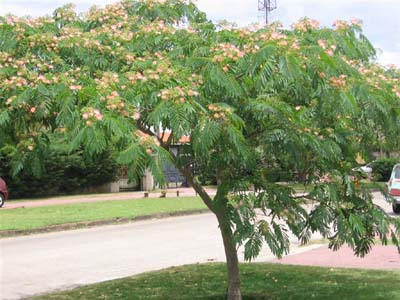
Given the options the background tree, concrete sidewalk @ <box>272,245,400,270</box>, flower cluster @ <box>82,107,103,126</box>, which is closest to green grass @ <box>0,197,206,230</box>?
concrete sidewalk @ <box>272,245,400,270</box>

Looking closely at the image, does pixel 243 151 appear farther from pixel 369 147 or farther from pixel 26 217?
pixel 26 217

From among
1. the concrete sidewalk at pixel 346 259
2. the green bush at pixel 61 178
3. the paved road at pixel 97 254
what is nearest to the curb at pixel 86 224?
the paved road at pixel 97 254

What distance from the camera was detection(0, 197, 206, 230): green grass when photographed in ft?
59.6

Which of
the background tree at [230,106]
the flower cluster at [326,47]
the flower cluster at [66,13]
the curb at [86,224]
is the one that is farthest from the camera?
the curb at [86,224]

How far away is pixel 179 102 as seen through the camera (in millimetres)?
4852

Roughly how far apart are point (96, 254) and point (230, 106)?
27.5 ft

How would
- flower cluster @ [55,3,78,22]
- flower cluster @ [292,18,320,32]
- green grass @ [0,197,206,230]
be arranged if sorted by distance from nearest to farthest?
flower cluster @ [292,18,320,32] → flower cluster @ [55,3,78,22] → green grass @ [0,197,206,230]

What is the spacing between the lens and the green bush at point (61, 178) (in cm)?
3002

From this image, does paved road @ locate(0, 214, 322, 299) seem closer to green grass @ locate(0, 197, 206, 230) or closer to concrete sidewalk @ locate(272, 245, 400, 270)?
concrete sidewalk @ locate(272, 245, 400, 270)

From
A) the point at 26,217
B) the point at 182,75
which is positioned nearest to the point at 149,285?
the point at 182,75

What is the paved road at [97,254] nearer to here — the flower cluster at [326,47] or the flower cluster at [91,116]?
the flower cluster at [91,116]

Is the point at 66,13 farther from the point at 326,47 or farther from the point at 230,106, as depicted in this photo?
the point at 326,47

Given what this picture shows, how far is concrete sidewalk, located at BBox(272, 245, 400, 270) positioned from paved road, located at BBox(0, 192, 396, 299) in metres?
0.54

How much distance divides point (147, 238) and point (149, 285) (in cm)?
652
